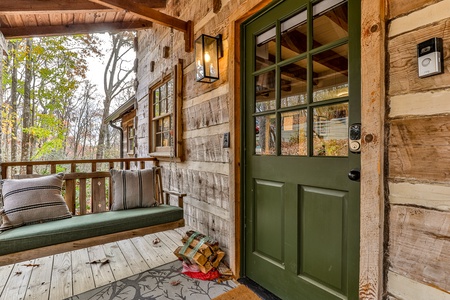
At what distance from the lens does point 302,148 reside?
1642 millimetres

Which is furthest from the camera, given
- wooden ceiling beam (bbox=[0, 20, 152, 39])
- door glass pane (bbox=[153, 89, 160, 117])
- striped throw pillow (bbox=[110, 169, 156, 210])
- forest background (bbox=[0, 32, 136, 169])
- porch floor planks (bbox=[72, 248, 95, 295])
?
forest background (bbox=[0, 32, 136, 169])

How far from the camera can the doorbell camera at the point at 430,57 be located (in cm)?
95

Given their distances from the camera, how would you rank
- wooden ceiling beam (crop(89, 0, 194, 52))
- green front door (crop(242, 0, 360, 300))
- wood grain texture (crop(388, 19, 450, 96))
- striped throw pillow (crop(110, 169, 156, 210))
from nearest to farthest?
wood grain texture (crop(388, 19, 450, 96))
green front door (crop(242, 0, 360, 300))
wooden ceiling beam (crop(89, 0, 194, 52))
striped throw pillow (crop(110, 169, 156, 210))

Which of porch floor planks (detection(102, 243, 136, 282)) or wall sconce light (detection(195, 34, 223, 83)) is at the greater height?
wall sconce light (detection(195, 34, 223, 83))

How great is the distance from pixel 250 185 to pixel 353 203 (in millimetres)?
882

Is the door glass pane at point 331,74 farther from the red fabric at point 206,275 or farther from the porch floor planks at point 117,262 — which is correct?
the porch floor planks at point 117,262

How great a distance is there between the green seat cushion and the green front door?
92cm

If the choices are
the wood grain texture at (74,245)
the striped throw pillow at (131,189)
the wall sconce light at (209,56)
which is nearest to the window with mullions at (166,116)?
the striped throw pillow at (131,189)

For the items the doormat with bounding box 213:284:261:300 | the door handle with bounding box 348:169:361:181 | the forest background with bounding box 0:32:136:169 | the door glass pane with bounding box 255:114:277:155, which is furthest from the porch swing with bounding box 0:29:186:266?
the forest background with bounding box 0:32:136:169

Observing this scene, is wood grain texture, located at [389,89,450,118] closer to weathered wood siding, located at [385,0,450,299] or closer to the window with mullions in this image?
weathered wood siding, located at [385,0,450,299]

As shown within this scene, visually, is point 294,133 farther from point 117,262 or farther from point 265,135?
point 117,262

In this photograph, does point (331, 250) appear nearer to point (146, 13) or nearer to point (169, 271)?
point (169, 271)

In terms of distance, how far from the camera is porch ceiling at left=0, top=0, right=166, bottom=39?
2830mm

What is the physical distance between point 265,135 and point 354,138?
738mm
